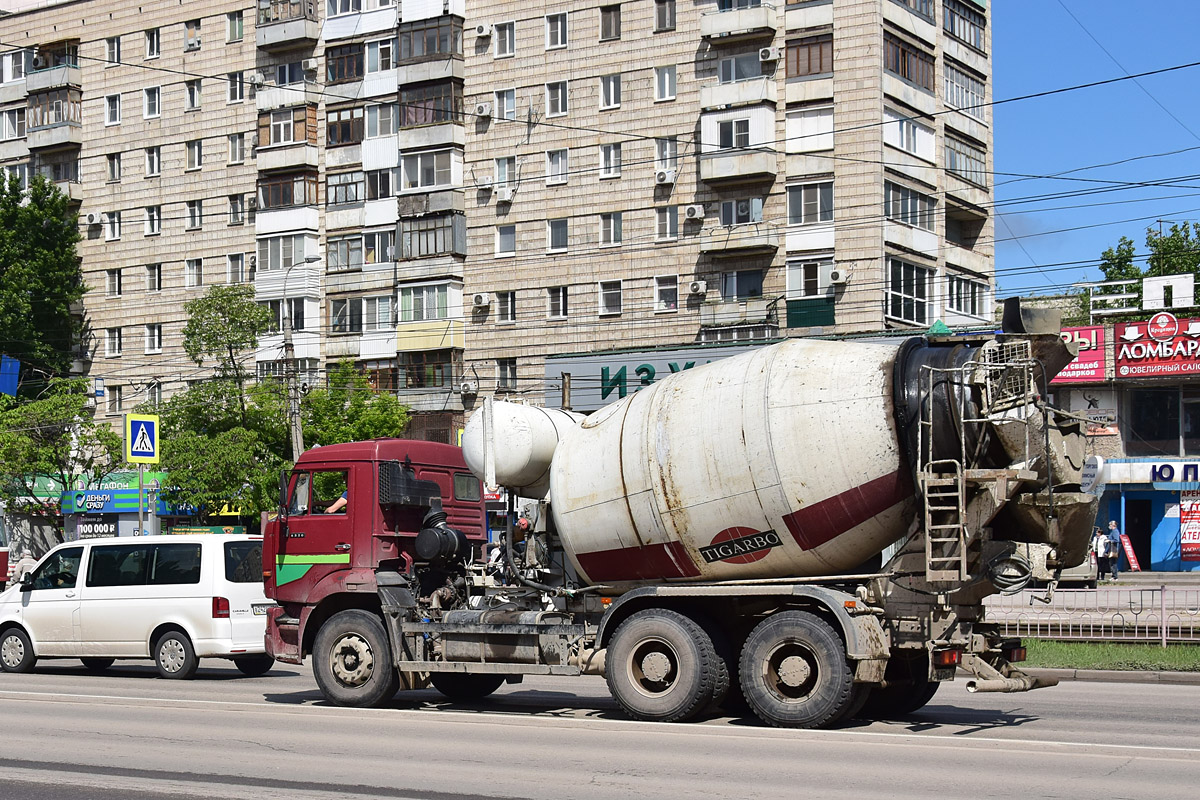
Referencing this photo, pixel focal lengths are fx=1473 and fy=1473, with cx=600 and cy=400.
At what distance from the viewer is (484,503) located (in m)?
16.4

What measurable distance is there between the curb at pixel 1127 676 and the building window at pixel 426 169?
40033mm

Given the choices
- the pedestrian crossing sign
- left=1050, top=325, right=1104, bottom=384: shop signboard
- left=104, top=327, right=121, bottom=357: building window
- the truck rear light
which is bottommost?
the truck rear light

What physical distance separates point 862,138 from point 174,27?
102 ft

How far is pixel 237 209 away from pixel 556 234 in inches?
603

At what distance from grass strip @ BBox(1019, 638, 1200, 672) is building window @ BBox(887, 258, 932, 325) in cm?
2759

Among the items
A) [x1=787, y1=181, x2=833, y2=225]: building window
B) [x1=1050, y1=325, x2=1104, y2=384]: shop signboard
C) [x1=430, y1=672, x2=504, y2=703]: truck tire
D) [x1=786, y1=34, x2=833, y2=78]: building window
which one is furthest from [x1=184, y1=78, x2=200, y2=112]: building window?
[x1=430, y1=672, x2=504, y2=703]: truck tire

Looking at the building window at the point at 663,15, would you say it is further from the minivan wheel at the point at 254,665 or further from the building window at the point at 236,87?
the minivan wheel at the point at 254,665

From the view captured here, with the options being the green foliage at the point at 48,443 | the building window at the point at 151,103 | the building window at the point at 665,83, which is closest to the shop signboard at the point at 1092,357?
the building window at the point at 665,83

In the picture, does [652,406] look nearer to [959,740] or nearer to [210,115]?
[959,740]

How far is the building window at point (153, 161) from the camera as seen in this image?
63.2m

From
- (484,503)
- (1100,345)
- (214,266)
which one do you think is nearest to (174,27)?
(214,266)

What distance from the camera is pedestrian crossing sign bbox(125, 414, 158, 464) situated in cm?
2852

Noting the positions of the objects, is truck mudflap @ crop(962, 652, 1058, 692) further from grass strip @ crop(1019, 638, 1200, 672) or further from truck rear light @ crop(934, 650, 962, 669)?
grass strip @ crop(1019, 638, 1200, 672)

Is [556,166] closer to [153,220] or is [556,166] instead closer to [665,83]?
[665,83]
